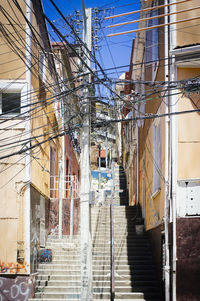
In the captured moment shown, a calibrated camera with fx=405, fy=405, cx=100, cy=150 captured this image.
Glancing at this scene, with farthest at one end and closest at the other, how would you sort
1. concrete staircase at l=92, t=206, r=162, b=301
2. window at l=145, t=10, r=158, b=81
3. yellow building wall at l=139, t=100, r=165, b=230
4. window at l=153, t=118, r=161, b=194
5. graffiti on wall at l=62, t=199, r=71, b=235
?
graffiti on wall at l=62, t=199, r=71, b=235
window at l=145, t=10, r=158, b=81
window at l=153, t=118, r=161, b=194
concrete staircase at l=92, t=206, r=162, b=301
yellow building wall at l=139, t=100, r=165, b=230

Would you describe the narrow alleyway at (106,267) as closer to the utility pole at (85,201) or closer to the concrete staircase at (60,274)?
the concrete staircase at (60,274)

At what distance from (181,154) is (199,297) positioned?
11.7 ft

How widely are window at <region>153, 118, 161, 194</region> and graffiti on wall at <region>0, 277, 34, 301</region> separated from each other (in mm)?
4832

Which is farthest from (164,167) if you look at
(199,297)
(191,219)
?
(199,297)

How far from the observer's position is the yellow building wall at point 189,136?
10.7 m

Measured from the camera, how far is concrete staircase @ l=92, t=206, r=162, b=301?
41.3 ft

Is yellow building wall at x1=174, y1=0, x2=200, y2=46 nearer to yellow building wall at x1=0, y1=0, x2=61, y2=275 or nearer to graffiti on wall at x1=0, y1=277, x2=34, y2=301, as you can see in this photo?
yellow building wall at x1=0, y1=0, x2=61, y2=275

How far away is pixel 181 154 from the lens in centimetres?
1072

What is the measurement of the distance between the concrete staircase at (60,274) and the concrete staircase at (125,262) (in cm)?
68

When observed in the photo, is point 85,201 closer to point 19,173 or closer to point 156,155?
point 19,173

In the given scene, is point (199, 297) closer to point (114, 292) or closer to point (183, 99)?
point (114, 292)

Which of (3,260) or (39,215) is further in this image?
(39,215)

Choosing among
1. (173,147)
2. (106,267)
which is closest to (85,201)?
(173,147)

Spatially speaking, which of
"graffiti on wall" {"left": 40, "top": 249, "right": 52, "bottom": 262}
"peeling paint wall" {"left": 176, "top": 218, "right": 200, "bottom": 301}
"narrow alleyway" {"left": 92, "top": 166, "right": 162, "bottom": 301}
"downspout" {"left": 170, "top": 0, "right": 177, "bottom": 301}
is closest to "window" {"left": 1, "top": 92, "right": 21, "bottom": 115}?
"narrow alleyway" {"left": 92, "top": 166, "right": 162, "bottom": 301}
